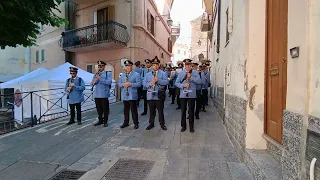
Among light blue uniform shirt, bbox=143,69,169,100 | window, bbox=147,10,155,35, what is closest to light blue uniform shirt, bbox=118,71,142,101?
light blue uniform shirt, bbox=143,69,169,100

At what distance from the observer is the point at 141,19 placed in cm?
1766

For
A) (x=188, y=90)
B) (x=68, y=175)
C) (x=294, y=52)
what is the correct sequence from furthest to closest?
1. (x=188, y=90)
2. (x=68, y=175)
3. (x=294, y=52)

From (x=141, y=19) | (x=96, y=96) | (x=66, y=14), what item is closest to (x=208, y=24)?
(x=141, y=19)

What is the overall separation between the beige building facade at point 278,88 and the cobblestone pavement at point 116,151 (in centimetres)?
56

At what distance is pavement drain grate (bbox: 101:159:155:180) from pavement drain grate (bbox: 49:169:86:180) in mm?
468

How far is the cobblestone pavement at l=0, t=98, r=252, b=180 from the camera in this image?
4074mm

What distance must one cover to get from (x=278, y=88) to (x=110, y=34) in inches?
567

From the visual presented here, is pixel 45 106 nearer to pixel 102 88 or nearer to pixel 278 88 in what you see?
pixel 102 88

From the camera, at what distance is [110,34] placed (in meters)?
16.6

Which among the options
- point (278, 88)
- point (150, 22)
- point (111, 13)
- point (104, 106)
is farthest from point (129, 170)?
point (150, 22)

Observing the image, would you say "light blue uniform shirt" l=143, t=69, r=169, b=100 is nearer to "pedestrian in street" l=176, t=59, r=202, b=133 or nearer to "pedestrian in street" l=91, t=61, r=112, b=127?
"pedestrian in street" l=176, t=59, r=202, b=133

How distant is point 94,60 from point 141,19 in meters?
4.69

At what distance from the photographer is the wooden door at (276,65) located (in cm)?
327

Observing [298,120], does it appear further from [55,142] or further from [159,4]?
[159,4]
